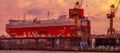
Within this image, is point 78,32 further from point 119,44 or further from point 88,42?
point 119,44

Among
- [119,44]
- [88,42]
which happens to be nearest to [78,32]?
[88,42]

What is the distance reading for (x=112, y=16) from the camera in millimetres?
190500

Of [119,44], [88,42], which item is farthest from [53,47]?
[119,44]

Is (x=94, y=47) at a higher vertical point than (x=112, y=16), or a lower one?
lower

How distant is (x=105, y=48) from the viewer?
177 meters

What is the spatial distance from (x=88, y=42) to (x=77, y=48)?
10.6 meters

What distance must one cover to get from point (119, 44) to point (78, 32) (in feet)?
59.8

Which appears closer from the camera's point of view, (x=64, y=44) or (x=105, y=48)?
(x=105, y=48)

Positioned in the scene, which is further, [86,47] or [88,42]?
[88,42]

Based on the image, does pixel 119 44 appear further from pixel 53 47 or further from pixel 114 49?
pixel 53 47

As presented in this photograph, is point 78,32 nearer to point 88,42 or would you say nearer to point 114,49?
point 88,42

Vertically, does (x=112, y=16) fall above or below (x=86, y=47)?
above

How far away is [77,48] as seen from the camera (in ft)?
598

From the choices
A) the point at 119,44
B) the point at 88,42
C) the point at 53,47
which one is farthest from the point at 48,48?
the point at 119,44
